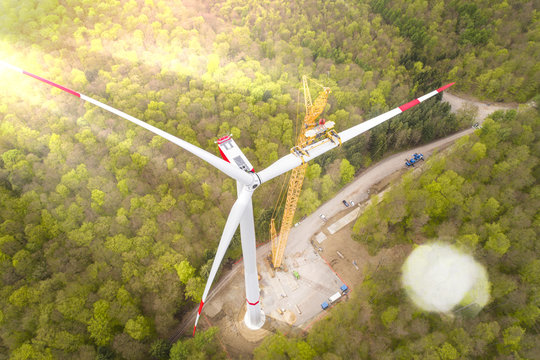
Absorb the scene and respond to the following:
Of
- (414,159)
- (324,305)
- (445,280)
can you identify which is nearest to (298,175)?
(324,305)

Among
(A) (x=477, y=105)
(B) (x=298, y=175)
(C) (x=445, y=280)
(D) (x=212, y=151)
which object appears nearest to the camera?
(C) (x=445, y=280)

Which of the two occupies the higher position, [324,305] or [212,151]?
[212,151]

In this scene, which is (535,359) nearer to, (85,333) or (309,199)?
(309,199)

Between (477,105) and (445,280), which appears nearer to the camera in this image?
(445,280)

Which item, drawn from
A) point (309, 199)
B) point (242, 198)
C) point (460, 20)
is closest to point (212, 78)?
point (309, 199)

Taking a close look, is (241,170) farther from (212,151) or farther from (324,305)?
(212,151)

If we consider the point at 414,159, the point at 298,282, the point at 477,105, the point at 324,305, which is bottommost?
the point at 477,105

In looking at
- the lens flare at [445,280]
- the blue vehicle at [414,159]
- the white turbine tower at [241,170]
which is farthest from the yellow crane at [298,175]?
the blue vehicle at [414,159]
